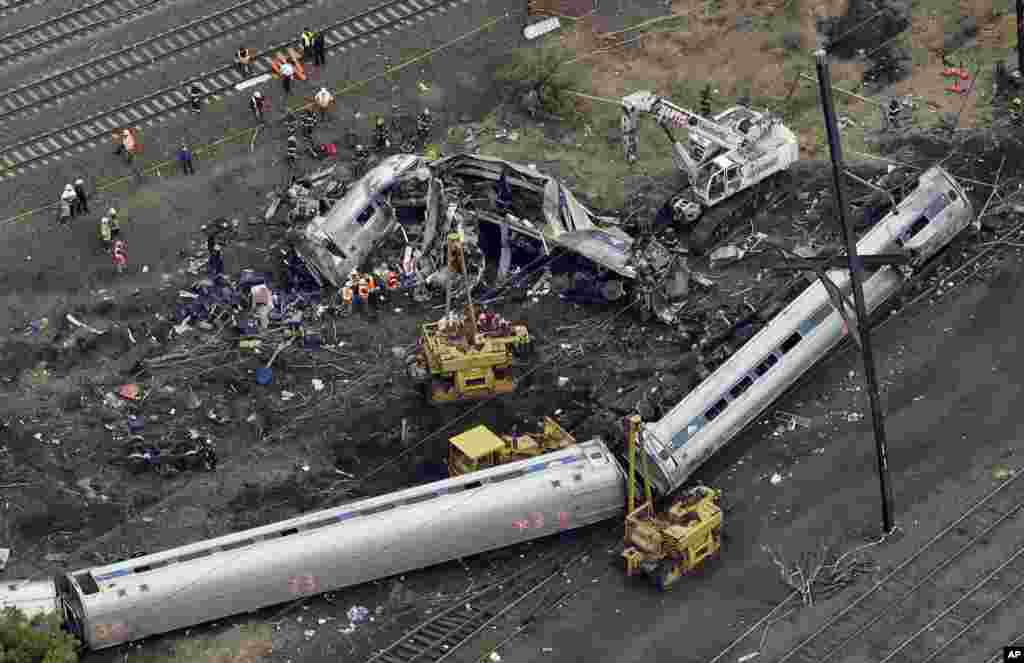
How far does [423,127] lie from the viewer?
71125 millimetres

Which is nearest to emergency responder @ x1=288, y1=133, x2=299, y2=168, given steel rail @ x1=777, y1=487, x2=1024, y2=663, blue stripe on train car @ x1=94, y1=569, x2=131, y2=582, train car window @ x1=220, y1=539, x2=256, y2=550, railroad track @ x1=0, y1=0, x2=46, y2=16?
railroad track @ x1=0, y1=0, x2=46, y2=16

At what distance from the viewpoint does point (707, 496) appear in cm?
5572

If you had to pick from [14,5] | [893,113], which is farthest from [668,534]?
[14,5]

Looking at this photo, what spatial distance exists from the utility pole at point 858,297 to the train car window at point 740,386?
12.9 feet

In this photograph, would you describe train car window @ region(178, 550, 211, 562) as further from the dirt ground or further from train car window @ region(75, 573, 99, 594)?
train car window @ region(75, 573, 99, 594)

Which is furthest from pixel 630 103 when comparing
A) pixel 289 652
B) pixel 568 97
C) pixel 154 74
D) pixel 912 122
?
pixel 289 652

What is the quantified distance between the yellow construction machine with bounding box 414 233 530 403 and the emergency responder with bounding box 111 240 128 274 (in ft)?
33.7

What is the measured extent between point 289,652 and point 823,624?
12.6 metres

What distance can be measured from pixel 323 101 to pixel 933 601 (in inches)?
1096

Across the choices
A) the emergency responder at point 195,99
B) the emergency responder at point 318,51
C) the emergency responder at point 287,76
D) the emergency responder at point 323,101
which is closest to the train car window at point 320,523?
the emergency responder at point 323,101

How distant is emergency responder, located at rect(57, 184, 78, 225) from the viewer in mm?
68375

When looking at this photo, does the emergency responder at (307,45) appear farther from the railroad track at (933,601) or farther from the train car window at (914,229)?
the railroad track at (933,601)

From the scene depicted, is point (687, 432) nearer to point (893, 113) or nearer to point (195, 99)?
point (893, 113)

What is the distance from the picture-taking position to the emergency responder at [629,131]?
68.3 m
